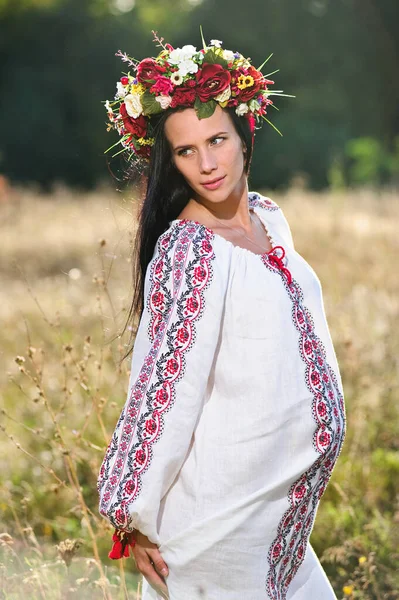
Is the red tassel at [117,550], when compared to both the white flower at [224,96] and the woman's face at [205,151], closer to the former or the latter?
the woman's face at [205,151]

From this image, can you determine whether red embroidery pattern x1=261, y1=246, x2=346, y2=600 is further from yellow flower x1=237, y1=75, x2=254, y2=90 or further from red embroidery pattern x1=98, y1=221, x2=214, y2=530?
yellow flower x1=237, y1=75, x2=254, y2=90

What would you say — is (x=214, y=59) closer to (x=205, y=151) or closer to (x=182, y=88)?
(x=182, y=88)

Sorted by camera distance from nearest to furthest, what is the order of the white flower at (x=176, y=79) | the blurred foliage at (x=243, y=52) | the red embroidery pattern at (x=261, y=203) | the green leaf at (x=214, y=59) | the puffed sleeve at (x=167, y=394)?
the puffed sleeve at (x=167, y=394)
the white flower at (x=176, y=79)
the green leaf at (x=214, y=59)
the red embroidery pattern at (x=261, y=203)
the blurred foliage at (x=243, y=52)

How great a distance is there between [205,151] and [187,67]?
0.24 m

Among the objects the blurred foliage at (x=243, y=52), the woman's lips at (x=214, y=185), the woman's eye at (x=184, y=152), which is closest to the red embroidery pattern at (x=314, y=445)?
the woman's lips at (x=214, y=185)

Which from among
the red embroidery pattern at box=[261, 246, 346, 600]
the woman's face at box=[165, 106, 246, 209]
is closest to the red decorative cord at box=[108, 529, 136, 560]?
the red embroidery pattern at box=[261, 246, 346, 600]

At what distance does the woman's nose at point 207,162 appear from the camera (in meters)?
2.20

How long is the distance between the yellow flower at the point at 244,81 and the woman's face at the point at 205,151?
0.10 m

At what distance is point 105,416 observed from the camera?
15.7ft

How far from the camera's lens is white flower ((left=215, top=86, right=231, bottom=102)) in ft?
7.39

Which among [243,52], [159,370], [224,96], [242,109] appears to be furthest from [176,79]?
[243,52]

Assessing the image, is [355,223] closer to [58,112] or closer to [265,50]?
[58,112]

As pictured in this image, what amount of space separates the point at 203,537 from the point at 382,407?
2817 millimetres

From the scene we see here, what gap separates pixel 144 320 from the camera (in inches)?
83.0
